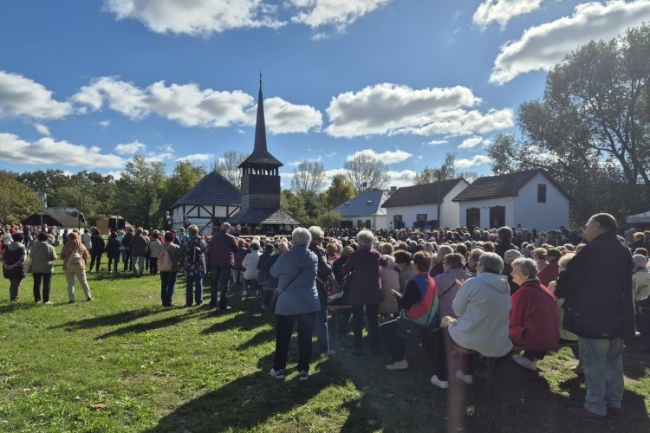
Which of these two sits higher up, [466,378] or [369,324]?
[369,324]

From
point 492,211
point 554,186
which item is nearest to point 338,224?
point 492,211

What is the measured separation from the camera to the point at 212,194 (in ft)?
132

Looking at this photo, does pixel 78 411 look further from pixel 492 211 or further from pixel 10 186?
pixel 10 186

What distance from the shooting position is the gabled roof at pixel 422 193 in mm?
39406

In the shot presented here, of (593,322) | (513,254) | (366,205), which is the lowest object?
(593,322)

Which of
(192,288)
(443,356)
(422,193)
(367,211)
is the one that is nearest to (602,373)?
(443,356)

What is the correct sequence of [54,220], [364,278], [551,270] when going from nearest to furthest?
[364,278]
[551,270]
[54,220]

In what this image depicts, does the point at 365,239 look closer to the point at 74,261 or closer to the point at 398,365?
the point at 398,365

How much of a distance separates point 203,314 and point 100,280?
7.19 m

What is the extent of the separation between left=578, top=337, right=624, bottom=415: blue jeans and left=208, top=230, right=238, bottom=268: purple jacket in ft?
22.6

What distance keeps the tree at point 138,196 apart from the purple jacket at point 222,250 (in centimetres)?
5463

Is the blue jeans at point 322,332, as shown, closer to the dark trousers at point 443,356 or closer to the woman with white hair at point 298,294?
the woman with white hair at point 298,294

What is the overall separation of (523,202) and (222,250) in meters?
28.2

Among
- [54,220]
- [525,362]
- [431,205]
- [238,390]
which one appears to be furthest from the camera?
[54,220]
